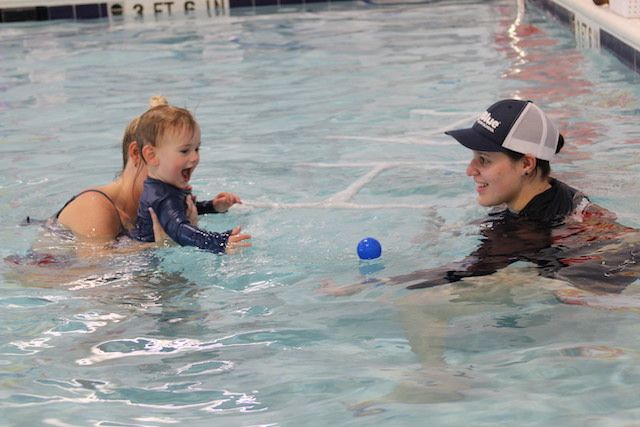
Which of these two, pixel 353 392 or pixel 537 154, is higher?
pixel 537 154

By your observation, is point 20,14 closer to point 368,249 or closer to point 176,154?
point 176,154

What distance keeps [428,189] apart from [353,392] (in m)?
2.74

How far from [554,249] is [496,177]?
356 millimetres

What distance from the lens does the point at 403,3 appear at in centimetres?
1568

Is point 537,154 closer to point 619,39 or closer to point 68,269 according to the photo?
point 68,269

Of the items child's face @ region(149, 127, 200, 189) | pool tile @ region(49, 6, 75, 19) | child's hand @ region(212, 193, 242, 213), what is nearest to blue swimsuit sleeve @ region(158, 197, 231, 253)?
child's face @ region(149, 127, 200, 189)

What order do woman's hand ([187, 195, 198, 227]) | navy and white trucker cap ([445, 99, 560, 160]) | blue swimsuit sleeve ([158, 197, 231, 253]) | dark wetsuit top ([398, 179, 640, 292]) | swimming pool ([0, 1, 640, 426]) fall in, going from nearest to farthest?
1. swimming pool ([0, 1, 640, 426])
2. dark wetsuit top ([398, 179, 640, 292])
3. navy and white trucker cap ([445, 99, 560, 160])
4. blue swimsuit sleeve ([158, 197, 231, 253])
5. woman's hand ([187, 195, 198, 227])

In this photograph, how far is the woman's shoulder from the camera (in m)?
4.87

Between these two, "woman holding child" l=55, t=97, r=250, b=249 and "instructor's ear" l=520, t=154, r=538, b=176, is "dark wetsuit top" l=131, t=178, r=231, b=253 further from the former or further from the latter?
"instructor's ear" l=520, t=154, r=538, b=176

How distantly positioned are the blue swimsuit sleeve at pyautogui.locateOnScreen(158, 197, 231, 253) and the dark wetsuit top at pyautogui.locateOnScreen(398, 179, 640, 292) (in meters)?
0.68

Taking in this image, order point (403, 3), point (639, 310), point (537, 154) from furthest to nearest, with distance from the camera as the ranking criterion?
point (403, 3) → point (537, 154) → point (639, 310)

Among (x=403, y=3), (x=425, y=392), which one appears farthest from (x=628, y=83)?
(x=403, y=3)

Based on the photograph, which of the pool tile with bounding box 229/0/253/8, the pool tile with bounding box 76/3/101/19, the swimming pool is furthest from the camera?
the pool tile with bounding box 229/0/253/8

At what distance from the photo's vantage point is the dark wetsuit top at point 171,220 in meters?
4.48
